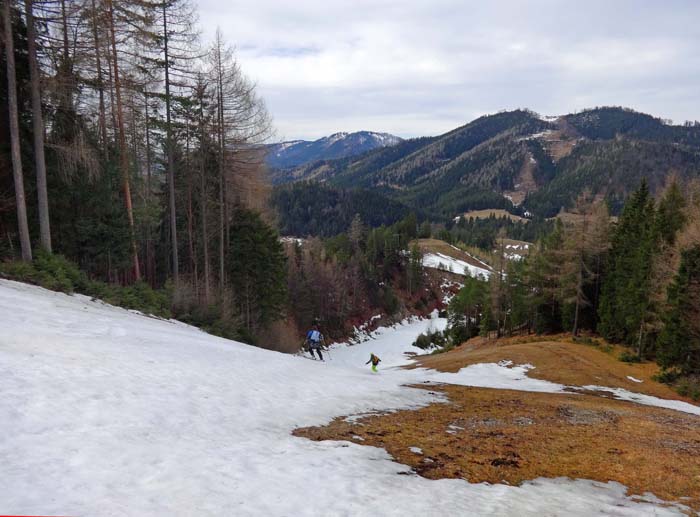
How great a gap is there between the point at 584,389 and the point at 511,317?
30.0m

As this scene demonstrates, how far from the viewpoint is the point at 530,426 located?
1023 cm

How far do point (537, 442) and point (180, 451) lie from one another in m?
7.11

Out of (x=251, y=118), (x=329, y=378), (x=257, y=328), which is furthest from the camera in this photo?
(x=257, y=328)

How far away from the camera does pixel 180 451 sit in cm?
610

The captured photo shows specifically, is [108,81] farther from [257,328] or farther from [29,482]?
[257,328]

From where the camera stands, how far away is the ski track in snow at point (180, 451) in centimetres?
479

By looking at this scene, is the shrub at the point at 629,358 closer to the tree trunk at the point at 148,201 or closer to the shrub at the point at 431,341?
the tree trunk at the point at 148,201

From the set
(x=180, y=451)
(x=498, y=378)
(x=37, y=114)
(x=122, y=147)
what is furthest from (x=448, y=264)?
(x=180, y=451)

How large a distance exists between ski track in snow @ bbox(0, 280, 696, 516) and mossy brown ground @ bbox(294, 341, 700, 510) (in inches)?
19.4

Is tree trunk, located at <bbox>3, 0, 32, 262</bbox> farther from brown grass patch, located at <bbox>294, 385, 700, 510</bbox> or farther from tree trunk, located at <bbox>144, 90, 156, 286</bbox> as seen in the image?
brown grass patch, located at <bbox>294, 385, 700, 510</bbox>

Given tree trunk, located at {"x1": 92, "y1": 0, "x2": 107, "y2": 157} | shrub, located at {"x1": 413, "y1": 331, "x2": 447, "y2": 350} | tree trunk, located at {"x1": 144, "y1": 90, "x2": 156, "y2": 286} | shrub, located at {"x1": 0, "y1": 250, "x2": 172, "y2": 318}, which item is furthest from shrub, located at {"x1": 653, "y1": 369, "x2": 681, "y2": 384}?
shrub, located at {"x1": 413, "y1": 331, "x2": 447, "y2": 350}

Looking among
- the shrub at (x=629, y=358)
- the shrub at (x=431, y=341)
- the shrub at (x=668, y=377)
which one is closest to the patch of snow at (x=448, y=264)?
the shrub at (x=431, y=341)

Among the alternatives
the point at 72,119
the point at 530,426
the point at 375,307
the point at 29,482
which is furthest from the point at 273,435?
the point at 375,307

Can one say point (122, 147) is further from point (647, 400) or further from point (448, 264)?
point (448, 264)
